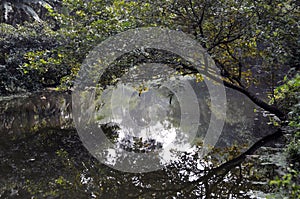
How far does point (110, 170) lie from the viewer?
11.1 feet

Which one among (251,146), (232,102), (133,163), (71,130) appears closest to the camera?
(133,163)

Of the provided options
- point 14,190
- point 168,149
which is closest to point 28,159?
point 14,190

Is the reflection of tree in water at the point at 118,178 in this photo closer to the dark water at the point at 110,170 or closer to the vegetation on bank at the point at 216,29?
the dark water at the point at 110,170

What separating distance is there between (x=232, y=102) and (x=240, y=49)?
346 cm

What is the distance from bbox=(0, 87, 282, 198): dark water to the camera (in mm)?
2791

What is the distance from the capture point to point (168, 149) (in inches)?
164

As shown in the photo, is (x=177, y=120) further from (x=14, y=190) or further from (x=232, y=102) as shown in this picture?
(x=14, y=190)

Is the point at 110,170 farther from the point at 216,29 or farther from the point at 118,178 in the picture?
the point at 216,29

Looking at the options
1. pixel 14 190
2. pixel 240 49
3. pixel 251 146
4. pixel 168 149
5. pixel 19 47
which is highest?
pixel 19 47

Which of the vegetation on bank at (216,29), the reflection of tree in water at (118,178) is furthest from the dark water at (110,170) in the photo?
the vegetation on bank at (216,29)

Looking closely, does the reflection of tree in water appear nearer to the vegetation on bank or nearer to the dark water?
the dark water

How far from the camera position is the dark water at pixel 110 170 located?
2791mm

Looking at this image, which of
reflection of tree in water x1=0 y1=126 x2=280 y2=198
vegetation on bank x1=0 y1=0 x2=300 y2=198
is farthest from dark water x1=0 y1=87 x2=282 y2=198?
vegetation on bank x1=0 y1=0 x2=300 y2=198

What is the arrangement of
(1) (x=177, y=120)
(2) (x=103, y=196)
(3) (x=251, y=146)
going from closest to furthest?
1. (2) (x=103, y=196)
2. (3) (x=251, y=146)
3. (1) (x=177, y=120)
